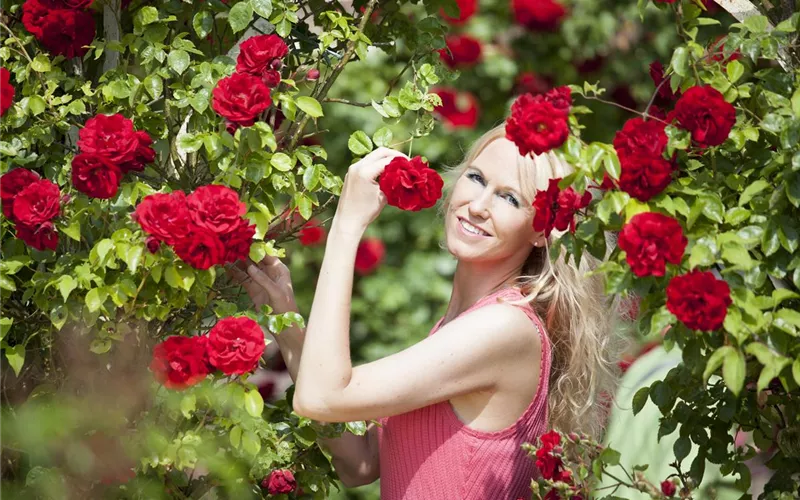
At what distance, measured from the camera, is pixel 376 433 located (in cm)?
247

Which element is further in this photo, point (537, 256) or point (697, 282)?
point (537, 256)

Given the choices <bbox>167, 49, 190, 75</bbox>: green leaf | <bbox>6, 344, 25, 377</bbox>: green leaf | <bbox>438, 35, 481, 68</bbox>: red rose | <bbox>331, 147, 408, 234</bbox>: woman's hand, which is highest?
<bbox>167, 49, 190, 75</bbox>: green leaf

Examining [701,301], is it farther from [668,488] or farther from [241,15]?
[241,15]

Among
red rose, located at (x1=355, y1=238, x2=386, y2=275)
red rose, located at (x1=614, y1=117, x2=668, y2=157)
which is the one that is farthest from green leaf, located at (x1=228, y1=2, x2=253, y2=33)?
red rose, located at (x1=355, y1=238, x2=386, y2=275)

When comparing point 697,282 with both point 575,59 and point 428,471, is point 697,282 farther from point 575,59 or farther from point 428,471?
point 575,59

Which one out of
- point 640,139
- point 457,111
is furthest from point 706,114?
point 457,111

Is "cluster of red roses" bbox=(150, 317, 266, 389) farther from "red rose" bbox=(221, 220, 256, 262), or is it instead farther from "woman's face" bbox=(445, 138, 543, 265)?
"woman's face" bbox=(445, 138, 543, 265)

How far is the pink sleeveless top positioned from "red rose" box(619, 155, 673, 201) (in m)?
0.58

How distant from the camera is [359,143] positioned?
214cm

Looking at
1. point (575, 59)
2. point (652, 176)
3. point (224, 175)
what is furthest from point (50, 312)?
point (575, 59)

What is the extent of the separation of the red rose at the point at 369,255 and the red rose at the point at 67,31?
6.57 feet

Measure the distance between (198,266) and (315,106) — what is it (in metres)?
0.41

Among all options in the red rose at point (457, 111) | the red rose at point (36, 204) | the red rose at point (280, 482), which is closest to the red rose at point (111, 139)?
the red rose at point (36, 204)

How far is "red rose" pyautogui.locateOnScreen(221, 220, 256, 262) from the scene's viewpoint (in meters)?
1.86
